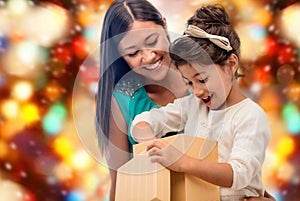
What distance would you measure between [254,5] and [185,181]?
896mm

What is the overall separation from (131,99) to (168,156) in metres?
0.44

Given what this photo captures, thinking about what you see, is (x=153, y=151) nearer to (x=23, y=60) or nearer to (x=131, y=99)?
(x=131, y=99)

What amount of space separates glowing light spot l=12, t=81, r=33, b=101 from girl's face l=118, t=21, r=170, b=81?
17.7 inches

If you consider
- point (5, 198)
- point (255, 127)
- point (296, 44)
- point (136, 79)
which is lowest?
point (5, 198)

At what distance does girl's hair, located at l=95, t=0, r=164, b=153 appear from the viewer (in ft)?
3.75

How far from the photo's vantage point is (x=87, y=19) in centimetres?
155

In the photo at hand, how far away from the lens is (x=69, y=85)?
153 cm

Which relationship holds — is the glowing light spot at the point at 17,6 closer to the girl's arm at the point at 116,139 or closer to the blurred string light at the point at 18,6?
the blurred string light at the point at 18,6

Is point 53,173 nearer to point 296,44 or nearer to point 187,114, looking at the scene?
point 187,114

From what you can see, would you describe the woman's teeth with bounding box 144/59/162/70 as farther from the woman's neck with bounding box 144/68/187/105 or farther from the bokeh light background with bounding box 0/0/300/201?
the bokeh light background with bounding box 0/0/300/201

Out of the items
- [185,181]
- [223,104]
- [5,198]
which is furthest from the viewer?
[5,198]

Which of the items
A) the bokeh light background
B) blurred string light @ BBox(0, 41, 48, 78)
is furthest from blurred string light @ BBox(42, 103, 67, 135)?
blurred string light @ BBox(0, 41, 48, 78)

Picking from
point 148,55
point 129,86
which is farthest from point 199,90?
point 129,86

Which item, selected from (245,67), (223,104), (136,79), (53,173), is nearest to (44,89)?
(53,173)
